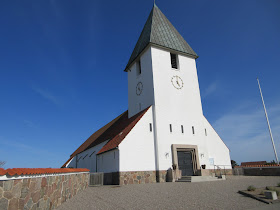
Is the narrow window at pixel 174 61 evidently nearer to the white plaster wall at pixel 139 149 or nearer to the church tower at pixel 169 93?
the church tower at pixel 169 93

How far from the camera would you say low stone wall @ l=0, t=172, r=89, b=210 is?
3942 millimetres

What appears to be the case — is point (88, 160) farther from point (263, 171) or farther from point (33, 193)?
point (33, 193)

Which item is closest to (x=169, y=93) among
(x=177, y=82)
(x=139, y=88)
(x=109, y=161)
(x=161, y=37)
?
(x=177, y=82)

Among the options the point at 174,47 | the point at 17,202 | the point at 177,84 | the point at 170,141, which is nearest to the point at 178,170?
the point at 170,141

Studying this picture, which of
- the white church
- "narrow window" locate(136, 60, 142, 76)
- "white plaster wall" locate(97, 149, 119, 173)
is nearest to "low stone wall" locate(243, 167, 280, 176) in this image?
the white church

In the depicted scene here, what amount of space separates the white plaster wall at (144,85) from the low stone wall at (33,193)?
1249 centimetres

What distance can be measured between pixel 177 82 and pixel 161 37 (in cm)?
530

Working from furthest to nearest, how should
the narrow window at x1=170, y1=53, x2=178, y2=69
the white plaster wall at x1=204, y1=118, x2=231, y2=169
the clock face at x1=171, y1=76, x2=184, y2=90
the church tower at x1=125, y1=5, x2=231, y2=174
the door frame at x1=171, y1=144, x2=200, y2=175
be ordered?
1. the narrow window at x1=170, y1=53, x2=178, y2=69
2. the clock face at x1=171, y1=76, x2=184, y2=90
3. the white plaster wall at x1=204, y1=118, x2=231, y2=169
4. the church tower at x1=125, y1=5, x2=231, y2=174
5. the door frame at x1=171, y1=144, x2=200, y2=175

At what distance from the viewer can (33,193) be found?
4977 millimetres

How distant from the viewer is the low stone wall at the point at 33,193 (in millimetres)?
3942

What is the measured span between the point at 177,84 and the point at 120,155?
Result: 9060 millimetres

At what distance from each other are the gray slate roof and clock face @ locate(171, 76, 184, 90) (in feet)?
10.7

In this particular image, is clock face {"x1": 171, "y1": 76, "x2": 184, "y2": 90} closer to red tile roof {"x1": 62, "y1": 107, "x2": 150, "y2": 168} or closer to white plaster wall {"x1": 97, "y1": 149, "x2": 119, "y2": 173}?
red tile roof {"x1": 62, "y1": 107, "x2": 150, "y2": 168}

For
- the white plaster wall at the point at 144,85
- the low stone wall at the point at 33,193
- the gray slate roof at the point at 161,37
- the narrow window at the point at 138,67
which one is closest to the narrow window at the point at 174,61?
the gray slate roof at the point at 161,37
